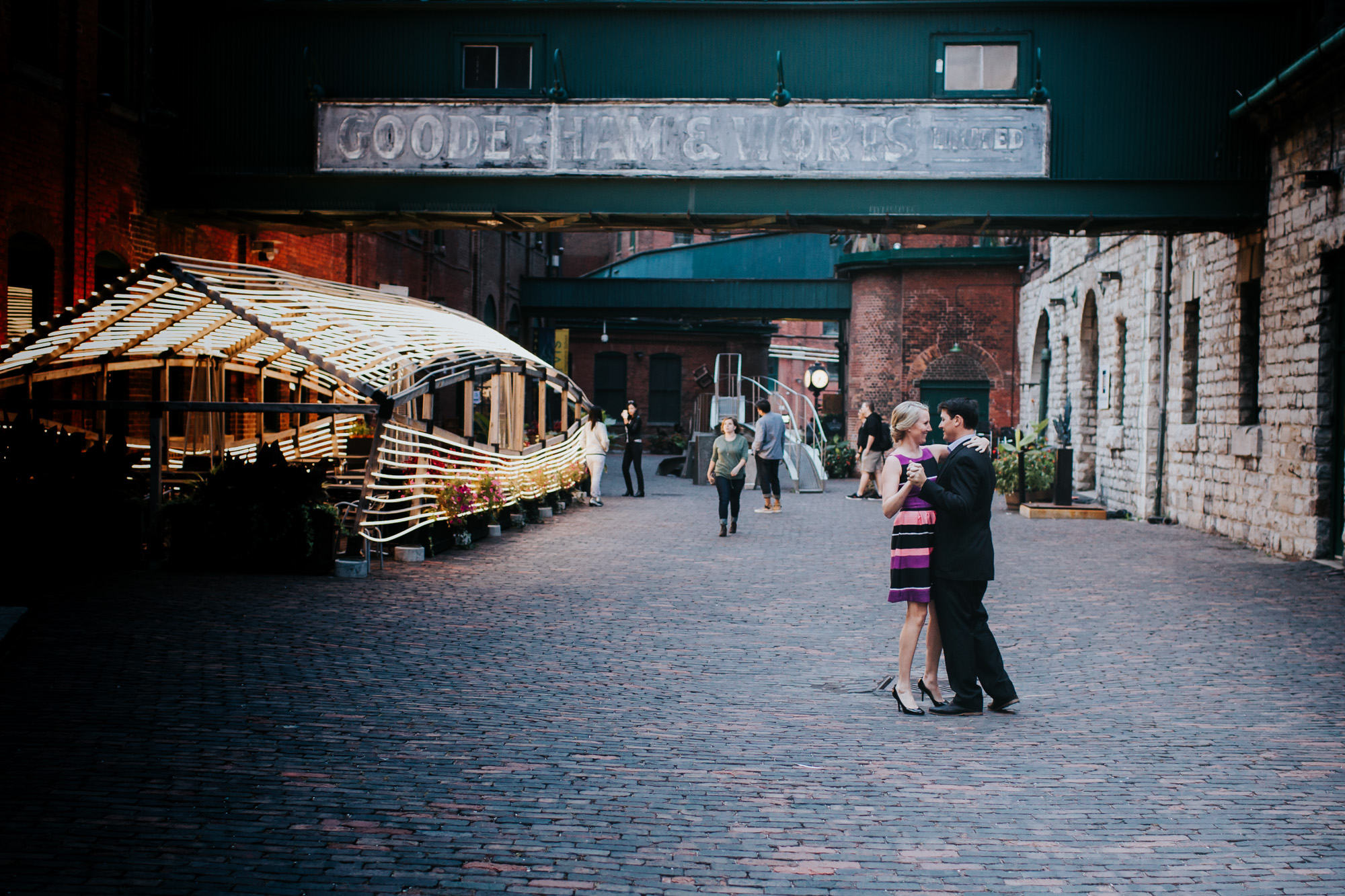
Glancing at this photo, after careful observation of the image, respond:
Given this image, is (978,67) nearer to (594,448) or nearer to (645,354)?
(594,448)

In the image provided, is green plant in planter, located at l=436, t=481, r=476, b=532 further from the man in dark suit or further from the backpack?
the backpack

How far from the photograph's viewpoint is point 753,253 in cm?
4297

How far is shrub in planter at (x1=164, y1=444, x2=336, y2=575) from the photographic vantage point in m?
11.6

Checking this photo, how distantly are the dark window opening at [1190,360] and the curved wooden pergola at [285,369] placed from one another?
9.73 meters

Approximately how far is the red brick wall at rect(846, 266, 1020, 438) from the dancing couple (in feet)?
83.0

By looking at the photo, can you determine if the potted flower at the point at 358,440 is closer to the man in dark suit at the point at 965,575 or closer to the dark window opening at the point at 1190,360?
the dark window opening at the point at 1190,360

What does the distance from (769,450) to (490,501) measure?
19.9ft

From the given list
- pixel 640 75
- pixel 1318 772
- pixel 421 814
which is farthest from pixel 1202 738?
pixel 640 75

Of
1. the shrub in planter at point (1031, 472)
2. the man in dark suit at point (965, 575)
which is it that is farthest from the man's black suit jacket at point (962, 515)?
the shrub in planter at point (1031, 472)

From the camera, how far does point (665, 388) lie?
47.5 metres

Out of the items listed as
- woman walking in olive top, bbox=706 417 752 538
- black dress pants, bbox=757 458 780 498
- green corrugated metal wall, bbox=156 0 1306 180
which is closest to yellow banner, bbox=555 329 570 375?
black dress pants, bbox=757 458 780 498

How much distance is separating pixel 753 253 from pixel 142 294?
31672mm

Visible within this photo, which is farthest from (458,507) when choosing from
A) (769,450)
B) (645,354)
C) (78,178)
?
(645,354)

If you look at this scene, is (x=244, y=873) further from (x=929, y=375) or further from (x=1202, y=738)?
(x=929, y=375)
